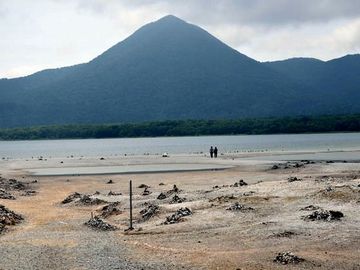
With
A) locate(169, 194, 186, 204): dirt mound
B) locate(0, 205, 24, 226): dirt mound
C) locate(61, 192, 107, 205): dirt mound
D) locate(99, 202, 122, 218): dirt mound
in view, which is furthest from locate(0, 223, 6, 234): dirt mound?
locate(169, 194, 186, 204): dirt mound

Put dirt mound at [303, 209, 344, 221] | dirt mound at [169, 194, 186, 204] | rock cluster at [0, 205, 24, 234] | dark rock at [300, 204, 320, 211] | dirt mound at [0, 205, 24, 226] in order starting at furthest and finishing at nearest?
dirt mound at [169, 194, 186, 204]
dirt mound at [0, 205, 24, 226]
rock cluster at [0, 205, 24, 234]
dark rock at [300, 204, 320, 211]
dirt mound at [303, 209, 344, 221]

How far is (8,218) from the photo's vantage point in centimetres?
3005

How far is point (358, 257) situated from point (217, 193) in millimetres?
17733

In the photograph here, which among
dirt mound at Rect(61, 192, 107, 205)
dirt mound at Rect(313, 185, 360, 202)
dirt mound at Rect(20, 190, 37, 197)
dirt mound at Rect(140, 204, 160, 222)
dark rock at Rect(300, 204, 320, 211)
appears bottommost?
dirt mound at Rect(20, 190, 37, 197)

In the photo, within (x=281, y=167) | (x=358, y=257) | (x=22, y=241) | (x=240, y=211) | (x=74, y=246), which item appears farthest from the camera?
(x=281, y=167)

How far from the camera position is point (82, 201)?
37938 millimetres

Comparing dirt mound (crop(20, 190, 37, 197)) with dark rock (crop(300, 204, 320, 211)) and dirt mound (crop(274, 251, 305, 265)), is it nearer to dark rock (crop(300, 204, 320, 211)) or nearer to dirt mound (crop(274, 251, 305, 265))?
dark rock (crop(300, 204, 320, 211))

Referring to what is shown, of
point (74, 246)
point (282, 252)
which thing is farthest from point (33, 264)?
point (282, 252)

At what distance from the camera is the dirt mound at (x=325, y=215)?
1003 inches

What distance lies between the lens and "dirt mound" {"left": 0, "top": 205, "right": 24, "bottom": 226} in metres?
29.4

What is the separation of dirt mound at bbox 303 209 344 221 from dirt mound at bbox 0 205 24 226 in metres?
15.8

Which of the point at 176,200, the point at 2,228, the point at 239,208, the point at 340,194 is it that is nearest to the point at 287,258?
Answer: the point at 239,208

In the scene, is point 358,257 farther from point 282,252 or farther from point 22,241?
point 22,241

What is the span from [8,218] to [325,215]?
17059 millimetres
